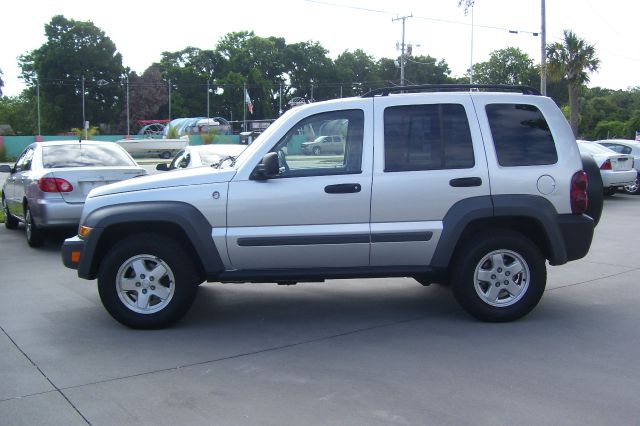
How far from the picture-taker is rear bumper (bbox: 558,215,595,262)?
6066 millimetres

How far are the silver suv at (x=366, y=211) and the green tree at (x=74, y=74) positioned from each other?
2679 inches

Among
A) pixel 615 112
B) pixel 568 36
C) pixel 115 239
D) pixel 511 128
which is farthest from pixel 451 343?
pixel 615 112

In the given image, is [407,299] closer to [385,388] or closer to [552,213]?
[552,213]

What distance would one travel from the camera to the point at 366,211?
592 centimetres

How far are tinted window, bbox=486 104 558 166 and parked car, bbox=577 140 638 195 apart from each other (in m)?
11.2

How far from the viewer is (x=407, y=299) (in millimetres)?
7191

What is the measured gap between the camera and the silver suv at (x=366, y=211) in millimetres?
5902

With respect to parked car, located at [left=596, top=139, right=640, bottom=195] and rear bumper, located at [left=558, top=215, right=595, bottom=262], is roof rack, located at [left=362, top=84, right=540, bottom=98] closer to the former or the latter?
rear bumper, located at [left=558, top=215, right=595, bottom=262]

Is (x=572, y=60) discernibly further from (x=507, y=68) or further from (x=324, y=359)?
(x=507, y=68)

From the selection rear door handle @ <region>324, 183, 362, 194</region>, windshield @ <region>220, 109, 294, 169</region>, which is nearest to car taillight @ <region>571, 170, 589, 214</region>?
rear door handle @ <region>324, 183, 362, 194</region>

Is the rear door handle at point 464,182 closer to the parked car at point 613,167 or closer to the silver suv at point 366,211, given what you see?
the silver suv at point 366,211

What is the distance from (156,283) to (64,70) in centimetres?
7010

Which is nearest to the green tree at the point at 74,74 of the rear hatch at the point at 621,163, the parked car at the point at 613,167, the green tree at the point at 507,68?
the green tree at the point at 507,68

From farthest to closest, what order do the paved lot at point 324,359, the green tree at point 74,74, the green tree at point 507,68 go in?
the green tree at point 507,68, the green tree at point 74,74, the paved lot at point 324,359
